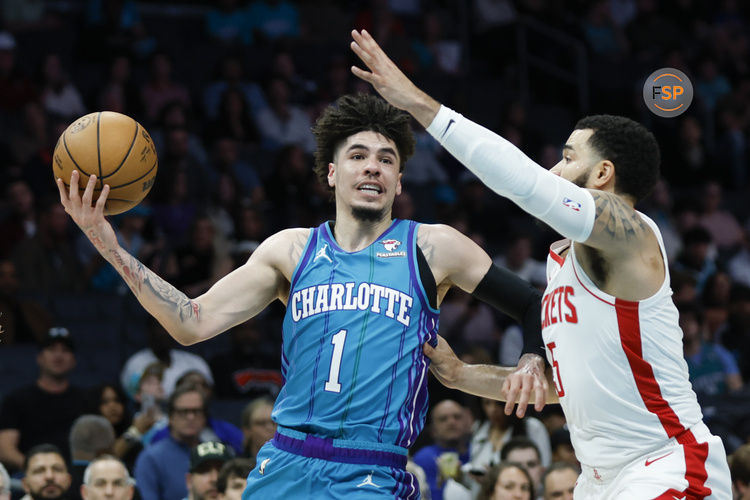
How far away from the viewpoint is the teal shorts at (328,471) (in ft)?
15.2

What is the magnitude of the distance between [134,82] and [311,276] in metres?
9.90

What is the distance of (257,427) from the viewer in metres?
8.72

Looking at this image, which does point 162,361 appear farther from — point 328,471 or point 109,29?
point 328,471

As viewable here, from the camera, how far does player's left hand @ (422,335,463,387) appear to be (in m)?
5.02

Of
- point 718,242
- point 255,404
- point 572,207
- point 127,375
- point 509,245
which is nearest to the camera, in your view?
point 572,207

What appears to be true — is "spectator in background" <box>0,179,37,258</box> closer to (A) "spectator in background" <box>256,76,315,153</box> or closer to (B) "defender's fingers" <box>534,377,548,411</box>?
(A) "spectator in background" <box>256,76,315,153</box>

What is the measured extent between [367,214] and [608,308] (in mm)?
1241

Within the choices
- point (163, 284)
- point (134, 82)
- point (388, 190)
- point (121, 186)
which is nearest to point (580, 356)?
point (388, 190)

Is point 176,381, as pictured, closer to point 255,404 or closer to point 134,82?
point 255,404

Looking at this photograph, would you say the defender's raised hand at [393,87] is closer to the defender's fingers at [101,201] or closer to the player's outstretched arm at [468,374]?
the player's outstretched arm at [468,374]

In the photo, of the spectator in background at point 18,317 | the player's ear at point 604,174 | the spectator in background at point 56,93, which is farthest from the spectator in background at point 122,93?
the player's ear at point 604,174

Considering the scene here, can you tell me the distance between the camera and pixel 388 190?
200 inches

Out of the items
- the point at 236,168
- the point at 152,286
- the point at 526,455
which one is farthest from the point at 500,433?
the point at 236,168

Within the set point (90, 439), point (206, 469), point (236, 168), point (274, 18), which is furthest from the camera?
point (274, 18)
